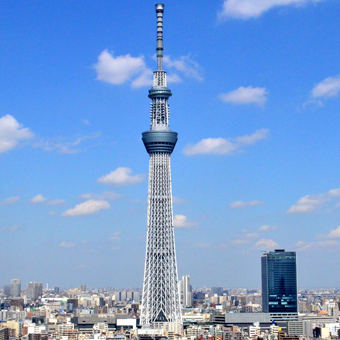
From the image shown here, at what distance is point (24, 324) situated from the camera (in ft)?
270

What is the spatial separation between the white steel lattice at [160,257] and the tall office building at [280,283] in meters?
27.1

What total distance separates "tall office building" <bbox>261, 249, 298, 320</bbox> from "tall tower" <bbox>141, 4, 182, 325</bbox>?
89.7 ft

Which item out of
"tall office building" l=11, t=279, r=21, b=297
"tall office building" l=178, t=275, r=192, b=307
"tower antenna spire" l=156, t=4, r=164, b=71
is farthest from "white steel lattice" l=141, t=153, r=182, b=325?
"tall office building" l=11, t=279, r=21, b=297

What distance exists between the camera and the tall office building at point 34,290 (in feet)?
572

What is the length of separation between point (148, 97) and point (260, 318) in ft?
95.9

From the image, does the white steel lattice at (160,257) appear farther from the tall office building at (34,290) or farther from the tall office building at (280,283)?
the tall office building at (34,290)

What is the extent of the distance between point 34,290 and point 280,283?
300 feet

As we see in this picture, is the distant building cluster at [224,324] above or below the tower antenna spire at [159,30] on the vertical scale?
below

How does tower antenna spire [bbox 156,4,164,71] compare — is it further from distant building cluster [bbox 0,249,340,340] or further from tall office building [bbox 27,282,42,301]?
tall office building [bbox 27,282,42,301]

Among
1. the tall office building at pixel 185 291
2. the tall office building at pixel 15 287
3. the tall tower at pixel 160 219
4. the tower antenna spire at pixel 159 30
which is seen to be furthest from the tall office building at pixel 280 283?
the tall office building at pixel 15 287

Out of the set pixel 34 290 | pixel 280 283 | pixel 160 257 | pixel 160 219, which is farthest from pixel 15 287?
pixel 160 219

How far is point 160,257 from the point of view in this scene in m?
70.5

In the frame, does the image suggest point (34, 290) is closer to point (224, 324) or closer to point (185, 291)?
point (185, 291)

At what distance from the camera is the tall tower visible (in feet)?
232
